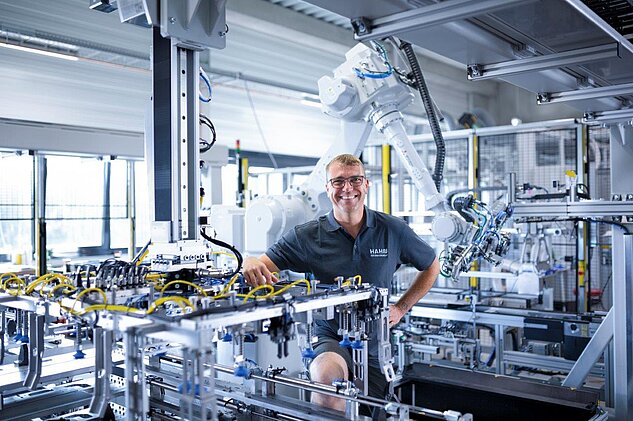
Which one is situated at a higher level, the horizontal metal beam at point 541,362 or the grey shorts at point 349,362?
the grey shorts at point 349,362

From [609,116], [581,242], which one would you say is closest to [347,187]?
[609,116]

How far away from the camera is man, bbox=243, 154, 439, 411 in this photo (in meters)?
3.05

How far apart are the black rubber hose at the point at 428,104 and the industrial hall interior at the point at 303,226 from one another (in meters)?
0.02

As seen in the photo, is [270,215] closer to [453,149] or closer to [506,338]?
[506,338]

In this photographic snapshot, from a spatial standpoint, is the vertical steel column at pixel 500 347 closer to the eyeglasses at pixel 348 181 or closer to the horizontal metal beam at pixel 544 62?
the eyeglasses at pixel 348 181

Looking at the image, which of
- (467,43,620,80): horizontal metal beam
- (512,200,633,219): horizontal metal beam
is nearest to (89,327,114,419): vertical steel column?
(467,43,620,80): horizontal metal beam

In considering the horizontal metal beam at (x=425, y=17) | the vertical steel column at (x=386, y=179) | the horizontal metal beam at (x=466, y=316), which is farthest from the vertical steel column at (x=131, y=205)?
the horizontal metal beam at (x=425, y=17)

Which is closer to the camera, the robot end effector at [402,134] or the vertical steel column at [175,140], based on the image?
the vertical steel column at [175,140]

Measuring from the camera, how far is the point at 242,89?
848 centimetres

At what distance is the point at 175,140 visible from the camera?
2.19 m

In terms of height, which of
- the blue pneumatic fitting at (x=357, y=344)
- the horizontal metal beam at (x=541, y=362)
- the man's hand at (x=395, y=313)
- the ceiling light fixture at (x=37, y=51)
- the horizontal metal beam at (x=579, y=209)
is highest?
the ceiling light fixture at (x=37, y=51)

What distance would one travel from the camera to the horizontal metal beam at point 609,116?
3.24 meters

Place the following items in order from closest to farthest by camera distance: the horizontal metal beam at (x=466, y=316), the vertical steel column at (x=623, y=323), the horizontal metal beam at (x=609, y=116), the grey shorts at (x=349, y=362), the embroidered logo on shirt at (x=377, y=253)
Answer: the grey shorts at (x=349, y=362) → the embroidered logo on shirt at (x=377, y=253) → the horizontal metal beam at (x=609, y=116) → the vertical steel column at (x=623, y=323) → the horizontal metal beam at (x=466, y=316)

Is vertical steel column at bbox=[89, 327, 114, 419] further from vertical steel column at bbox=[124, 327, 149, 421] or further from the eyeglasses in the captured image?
the eyeglasses
